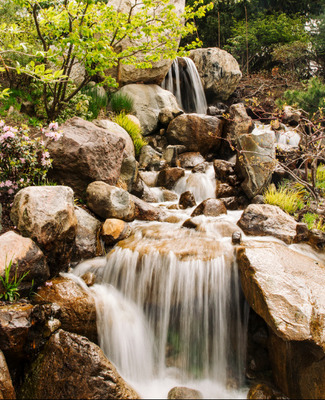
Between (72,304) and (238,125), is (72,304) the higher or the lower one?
the lower one

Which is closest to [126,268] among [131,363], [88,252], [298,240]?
[88,252]

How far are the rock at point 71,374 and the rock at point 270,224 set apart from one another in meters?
3.34

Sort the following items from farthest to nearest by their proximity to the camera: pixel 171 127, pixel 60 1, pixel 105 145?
1. pixel 171 127
2. pixel 60 1
3. pixel 105 145

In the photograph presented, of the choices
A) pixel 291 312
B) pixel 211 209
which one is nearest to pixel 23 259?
pixel 291 312

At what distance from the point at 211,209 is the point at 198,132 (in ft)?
14.9

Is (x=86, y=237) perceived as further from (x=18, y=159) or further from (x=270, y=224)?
(x=270, y=224)

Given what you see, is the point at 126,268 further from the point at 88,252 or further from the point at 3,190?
the point at 3,190

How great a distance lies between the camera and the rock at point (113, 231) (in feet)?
16.1

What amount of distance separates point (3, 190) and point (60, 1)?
502 cm

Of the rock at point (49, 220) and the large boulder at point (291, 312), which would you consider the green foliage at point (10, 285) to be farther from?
the large boulder at point (291, 312)

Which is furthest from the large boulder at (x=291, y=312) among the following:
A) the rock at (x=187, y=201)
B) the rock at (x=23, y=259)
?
the rock at (x=187, y=201)

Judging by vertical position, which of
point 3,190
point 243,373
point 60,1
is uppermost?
point 60,1

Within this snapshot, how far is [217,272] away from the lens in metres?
4.02

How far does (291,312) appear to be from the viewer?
121 inches
